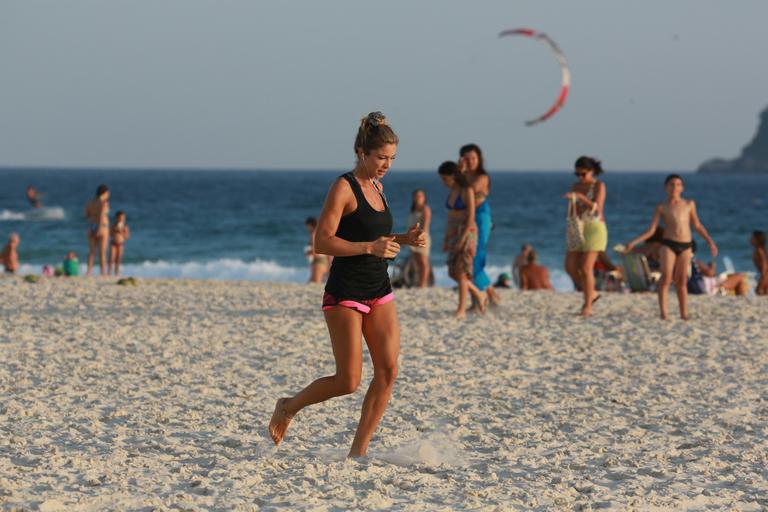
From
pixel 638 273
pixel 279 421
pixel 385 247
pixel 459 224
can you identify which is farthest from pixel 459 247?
pixel 638 273

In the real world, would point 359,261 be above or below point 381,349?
above

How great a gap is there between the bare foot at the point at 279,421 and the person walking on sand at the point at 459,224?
471cm

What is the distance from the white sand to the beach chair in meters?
4.80

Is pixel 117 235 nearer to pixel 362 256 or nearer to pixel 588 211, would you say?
pixel 588 211

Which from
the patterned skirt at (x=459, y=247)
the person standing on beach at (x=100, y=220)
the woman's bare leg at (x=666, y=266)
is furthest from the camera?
the person standing on beach at (x=100, y=220)

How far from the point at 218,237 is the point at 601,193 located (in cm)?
3066

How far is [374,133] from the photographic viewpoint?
14.0 ft

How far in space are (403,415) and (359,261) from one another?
6.21ft

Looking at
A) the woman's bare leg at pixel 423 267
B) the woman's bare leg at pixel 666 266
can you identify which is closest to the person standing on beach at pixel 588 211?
the woman's bare leg at pixel 666 266

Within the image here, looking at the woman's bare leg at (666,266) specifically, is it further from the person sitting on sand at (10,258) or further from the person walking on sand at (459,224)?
the person sitting on sand at (10,258)

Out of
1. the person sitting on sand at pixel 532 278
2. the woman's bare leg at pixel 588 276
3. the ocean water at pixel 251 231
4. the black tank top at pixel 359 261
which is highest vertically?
the black tank top at pixel 359 261

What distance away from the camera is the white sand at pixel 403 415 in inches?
169

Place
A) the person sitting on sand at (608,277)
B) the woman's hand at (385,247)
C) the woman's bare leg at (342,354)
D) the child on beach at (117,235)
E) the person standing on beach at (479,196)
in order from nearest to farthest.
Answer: the woman's hand at (385,247), the woman's bare leg at (342,354), the person standing on beach at (479,196), the person sitting on sand at (608,277), the child on beach at (117,235)

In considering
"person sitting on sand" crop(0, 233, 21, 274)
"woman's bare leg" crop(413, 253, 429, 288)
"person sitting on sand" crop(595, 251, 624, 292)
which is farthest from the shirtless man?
"person sitting on sand" crop(0, 233, 21, 274)
